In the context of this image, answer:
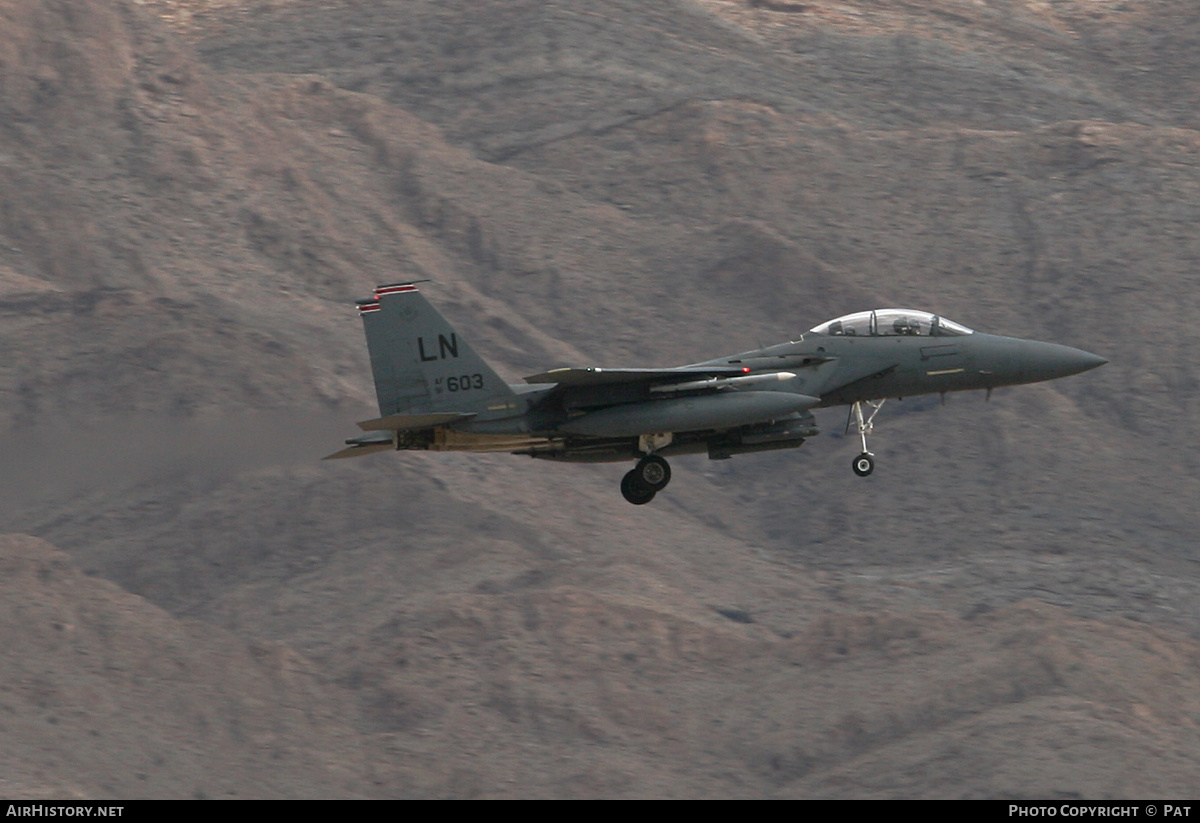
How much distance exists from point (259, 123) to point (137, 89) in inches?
198

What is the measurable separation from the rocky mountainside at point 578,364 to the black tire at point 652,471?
9419 mm

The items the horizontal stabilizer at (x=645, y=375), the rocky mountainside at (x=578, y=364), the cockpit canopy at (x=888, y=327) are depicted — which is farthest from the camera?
the rocky mountainside at (x=578, y=364)

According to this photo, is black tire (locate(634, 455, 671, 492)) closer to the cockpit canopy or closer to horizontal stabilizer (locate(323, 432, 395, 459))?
the cockpit canopy

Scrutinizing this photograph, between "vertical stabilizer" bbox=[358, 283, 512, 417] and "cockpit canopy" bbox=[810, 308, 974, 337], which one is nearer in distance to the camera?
"vertical stabilizer" bbox=[358, 283, 512, 417]

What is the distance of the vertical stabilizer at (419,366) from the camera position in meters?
33.3

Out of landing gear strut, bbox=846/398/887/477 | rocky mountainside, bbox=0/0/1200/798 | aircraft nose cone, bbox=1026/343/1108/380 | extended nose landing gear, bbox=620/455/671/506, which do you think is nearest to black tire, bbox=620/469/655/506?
extended nose landing gear, bbox=620/455/671/506

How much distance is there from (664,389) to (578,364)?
3514 centimetres

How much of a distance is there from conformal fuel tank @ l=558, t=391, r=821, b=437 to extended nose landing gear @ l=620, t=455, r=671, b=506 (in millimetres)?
817

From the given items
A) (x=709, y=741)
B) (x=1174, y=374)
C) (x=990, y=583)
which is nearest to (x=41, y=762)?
(x=709, y=741)

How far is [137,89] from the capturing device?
75.1 m

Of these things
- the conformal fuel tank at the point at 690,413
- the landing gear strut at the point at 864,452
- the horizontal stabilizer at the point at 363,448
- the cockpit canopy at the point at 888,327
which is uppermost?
the cockpit canopy at the point at 888,327

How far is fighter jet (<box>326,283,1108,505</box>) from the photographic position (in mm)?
32812

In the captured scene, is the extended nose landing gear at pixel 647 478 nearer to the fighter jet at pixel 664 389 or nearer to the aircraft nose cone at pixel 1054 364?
the fighter jet at pixel 664 389

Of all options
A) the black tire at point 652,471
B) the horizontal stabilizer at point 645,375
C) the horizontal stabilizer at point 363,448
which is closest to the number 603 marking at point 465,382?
the horizontal stabilizer at point 645,375
